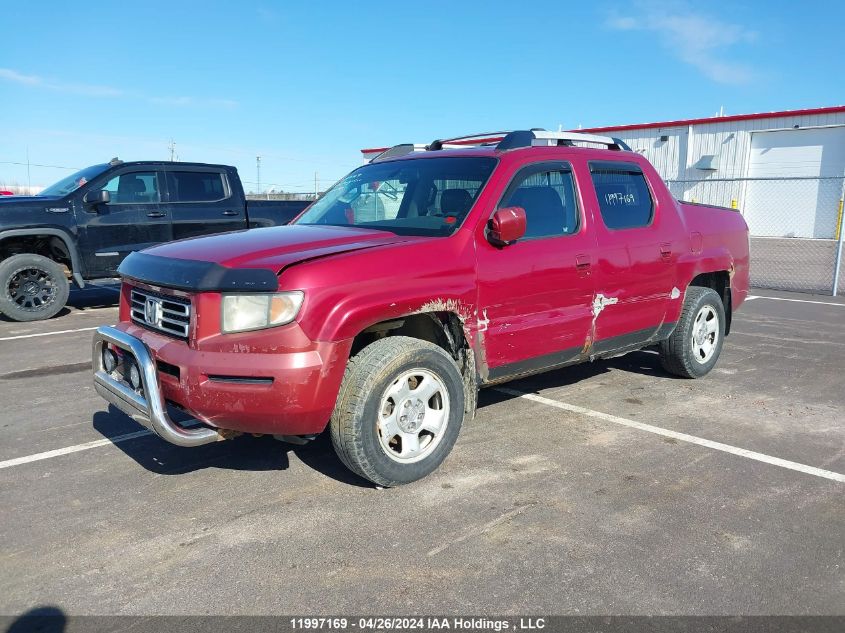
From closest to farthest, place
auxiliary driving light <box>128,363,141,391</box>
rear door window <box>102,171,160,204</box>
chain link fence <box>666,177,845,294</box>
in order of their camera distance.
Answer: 1. auxiliary driving light <box>128,363,141,391</box>
2. rear door window <box>102,171,160,204</box>
3. chain link fence <box>666,177,845,294</box>

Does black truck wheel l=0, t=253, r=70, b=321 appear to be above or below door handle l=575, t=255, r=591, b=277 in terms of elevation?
below

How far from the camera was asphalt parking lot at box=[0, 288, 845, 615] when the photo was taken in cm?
280

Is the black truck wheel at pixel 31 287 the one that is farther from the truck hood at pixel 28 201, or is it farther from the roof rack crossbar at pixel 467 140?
the roof rack crossbar at pixel 467 140

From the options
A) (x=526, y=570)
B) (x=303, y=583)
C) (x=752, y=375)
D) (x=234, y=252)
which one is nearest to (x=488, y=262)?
(x=234, y=252)

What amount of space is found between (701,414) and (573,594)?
278 cm

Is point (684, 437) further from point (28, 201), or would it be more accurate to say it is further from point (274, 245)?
point (28, 201)

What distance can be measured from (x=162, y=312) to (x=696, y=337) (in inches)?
175

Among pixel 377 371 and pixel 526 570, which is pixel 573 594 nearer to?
pixel 526 570

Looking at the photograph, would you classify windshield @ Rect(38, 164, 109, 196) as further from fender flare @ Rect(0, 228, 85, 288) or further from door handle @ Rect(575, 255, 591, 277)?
door handle @ Rect(575, 255, 591, 277)

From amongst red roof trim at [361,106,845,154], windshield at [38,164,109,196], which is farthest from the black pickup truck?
red roof trim at [361,106,845,154]

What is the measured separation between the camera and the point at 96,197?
932 centimetres

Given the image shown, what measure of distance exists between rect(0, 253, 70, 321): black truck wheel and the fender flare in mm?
186

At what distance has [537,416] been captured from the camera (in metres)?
5.02

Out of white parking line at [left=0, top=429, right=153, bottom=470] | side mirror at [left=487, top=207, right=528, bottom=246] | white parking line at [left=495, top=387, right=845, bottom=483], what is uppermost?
side mirror at [left=487, top=207, right=528, bottom=246]
